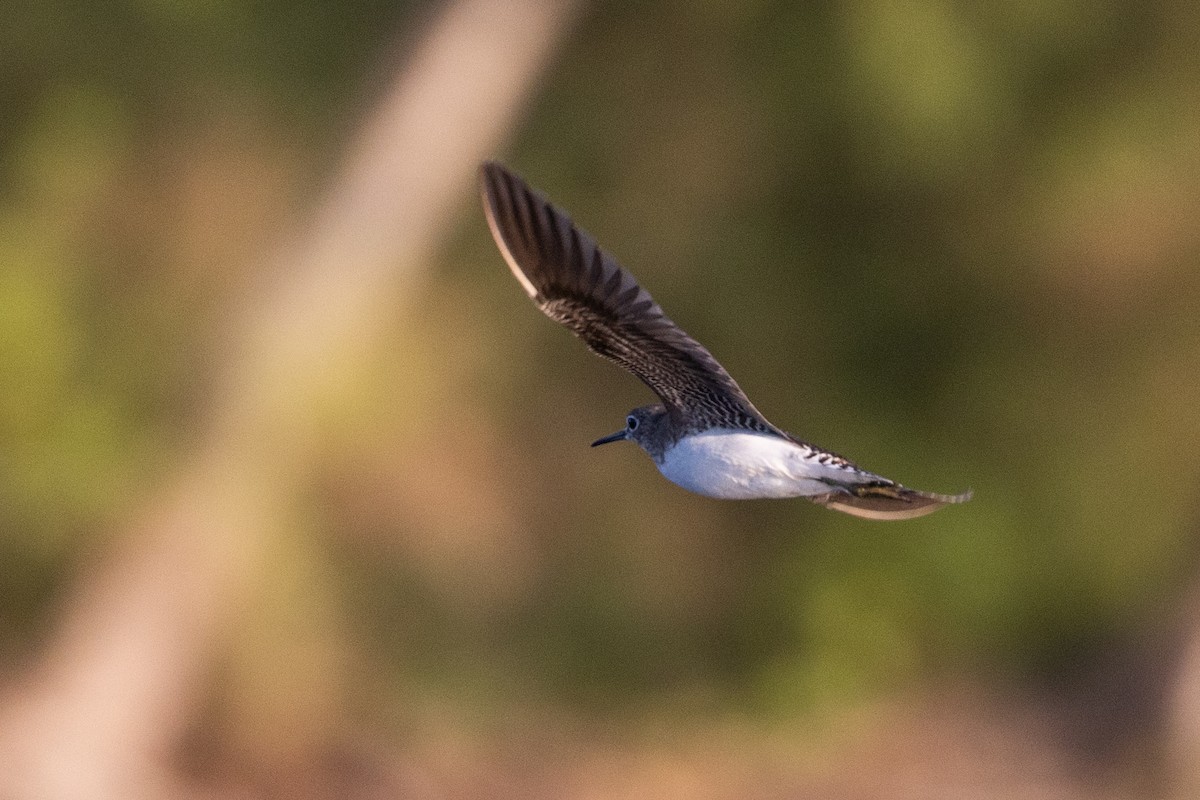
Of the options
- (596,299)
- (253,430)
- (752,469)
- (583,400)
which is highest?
(583,400)

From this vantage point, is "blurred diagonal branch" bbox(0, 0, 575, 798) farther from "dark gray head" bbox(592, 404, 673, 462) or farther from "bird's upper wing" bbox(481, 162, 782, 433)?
"bird's upper wing" bbox(481, 162, 782, 433)

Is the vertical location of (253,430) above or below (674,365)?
above

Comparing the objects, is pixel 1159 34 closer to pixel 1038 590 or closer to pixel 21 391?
pixel 1038 590

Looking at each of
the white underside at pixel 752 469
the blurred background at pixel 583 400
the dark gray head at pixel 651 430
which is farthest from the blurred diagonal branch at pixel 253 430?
the white underside at pixel 752 469

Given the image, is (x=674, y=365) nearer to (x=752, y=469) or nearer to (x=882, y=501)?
(x=752, y=469)

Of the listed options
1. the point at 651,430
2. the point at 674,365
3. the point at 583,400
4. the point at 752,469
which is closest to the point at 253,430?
the point at 583,400

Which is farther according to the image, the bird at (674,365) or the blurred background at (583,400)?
the blurred background at (583,400)

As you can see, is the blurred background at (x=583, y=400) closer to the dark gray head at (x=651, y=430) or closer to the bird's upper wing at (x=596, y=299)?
the dark gray head at (x=651, y=430)
